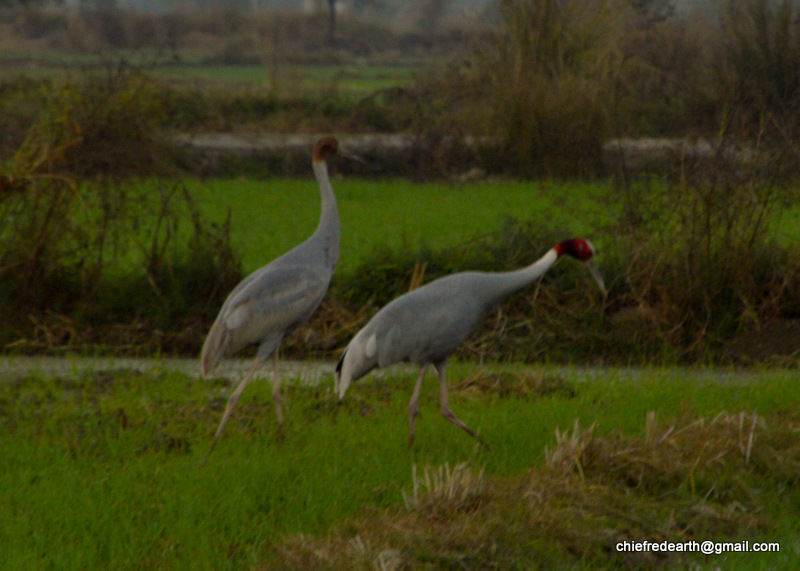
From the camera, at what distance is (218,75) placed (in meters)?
38.8

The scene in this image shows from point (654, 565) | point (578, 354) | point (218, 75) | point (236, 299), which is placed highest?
point (236, 299)

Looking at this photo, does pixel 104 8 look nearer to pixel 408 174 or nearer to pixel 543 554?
pixel 408 174

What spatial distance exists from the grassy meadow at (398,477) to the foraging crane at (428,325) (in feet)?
1.38

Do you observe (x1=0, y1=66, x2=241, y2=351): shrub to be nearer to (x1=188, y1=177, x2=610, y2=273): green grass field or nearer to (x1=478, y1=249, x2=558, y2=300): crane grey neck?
(x1=188, y1=177, x2=610, y2=273): green grass field

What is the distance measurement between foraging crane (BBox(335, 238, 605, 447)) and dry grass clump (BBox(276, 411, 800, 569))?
1.92 feet

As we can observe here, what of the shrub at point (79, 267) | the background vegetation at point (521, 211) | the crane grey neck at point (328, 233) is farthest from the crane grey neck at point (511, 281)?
the shrub at point (79, 267)

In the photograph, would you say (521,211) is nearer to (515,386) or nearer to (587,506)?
(515,386)

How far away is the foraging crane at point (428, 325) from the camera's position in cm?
580

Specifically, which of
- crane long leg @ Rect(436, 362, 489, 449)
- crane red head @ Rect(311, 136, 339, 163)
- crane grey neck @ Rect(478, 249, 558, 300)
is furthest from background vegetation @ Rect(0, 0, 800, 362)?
crane grey neck @ Rect(478, 249, 558, 300)

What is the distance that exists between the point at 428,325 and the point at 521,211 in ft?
23.3

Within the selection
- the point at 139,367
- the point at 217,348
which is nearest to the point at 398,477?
the point at 217,348

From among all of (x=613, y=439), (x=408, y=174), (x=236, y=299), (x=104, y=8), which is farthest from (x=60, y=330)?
(x=104, y=8)

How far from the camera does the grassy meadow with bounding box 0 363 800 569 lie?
4609mm

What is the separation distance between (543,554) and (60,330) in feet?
17.6
